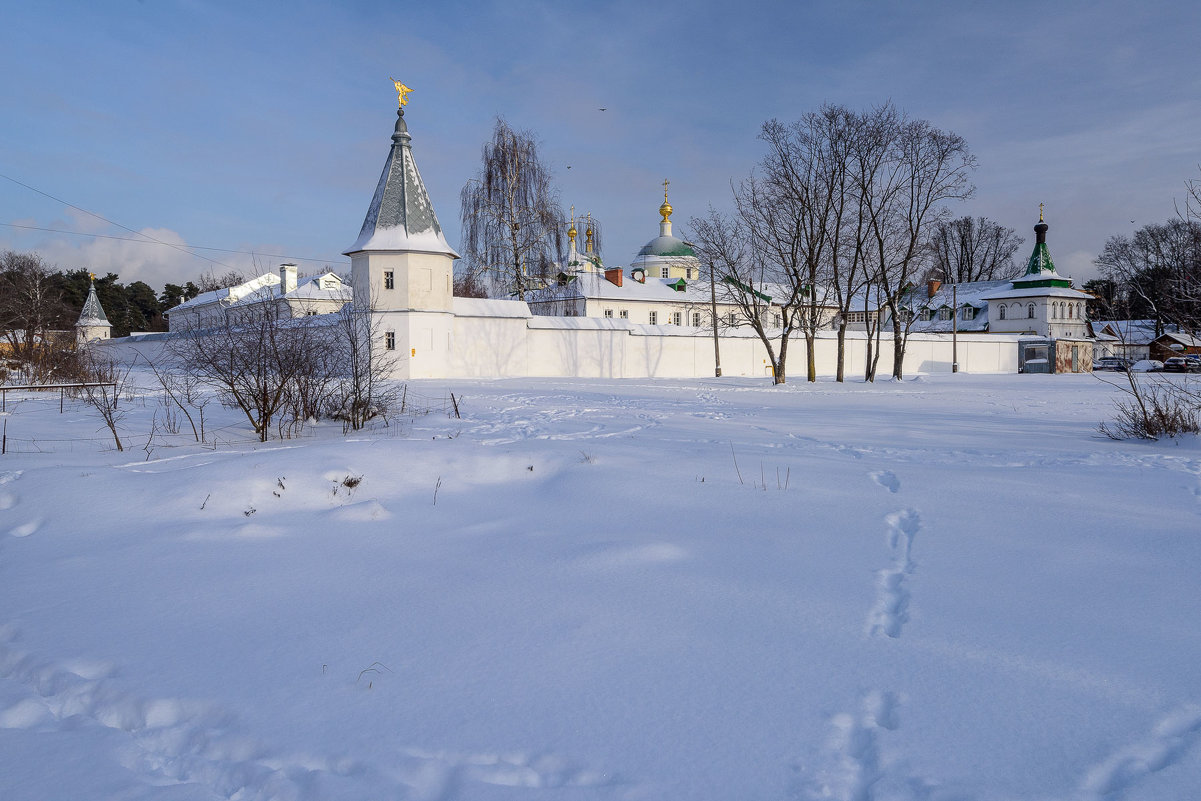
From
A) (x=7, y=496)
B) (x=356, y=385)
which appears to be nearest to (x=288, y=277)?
(x=356, y=385)

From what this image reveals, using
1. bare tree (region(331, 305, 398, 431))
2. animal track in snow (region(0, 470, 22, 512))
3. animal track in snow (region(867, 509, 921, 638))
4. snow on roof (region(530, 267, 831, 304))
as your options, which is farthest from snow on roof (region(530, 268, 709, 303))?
animal track in snow (region(867, 509, 921, 638))

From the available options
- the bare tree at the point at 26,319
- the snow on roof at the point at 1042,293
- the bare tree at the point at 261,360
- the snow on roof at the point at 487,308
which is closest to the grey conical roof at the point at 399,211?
the snow on roof at the point at 487,308

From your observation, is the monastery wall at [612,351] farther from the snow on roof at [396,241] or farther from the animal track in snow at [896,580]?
the animal track in snow at [896,580]

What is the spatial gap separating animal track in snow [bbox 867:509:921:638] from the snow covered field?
0.03 metres

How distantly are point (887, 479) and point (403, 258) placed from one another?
23491 millimetres

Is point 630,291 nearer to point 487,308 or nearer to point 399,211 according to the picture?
point 487,308

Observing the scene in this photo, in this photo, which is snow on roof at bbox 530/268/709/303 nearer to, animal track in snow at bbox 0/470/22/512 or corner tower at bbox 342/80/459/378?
corner tower at bbox 342/80/459/378

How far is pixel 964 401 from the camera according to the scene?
17.0 metres

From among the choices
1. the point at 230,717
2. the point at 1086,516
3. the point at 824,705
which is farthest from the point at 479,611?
the point at 1086,516

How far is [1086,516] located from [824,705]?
3.56 meters

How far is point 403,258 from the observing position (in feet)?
89.5

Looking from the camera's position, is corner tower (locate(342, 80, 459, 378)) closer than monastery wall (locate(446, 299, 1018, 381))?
Yes

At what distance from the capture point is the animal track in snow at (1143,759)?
231 centimetres

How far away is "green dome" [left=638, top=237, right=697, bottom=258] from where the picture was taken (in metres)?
54.8
